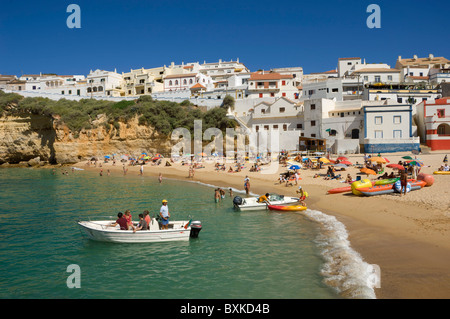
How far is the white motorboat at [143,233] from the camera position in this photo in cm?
1384

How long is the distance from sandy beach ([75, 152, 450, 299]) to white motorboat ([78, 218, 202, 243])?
7084 millimetres

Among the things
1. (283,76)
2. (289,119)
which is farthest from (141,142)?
(283,76)

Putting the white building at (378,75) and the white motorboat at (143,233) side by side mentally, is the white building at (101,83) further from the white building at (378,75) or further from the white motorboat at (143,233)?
the white motorboat at (143,233)

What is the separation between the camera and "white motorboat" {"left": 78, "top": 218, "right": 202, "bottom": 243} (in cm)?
1384

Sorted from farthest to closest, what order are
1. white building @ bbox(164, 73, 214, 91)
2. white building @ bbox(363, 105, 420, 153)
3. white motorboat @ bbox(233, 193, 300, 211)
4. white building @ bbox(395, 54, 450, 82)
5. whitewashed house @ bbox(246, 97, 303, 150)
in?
white building @ bbox(164, 73, 214, 91) < white building @ bbox(395, 54, 450, 82) < whitewashed house @ bbox(246, 97, 303, 150) < white building @ bbox(363, 105, 420, 153) < white motorboat @ bbox(233, 193, 300, 211)

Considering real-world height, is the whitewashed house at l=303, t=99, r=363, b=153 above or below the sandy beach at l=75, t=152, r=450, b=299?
above

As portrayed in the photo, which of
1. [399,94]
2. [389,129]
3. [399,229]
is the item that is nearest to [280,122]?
[389,129]

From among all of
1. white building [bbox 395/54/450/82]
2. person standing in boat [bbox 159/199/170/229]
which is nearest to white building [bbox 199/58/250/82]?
white building [bbox 395/54/450/82]

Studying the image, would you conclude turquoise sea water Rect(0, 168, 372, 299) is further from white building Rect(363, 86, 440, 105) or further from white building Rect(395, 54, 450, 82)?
white building Rect(395, 54, 450, 82)

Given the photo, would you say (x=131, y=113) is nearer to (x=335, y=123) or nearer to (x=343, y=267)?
Result: (x=335, y=123)

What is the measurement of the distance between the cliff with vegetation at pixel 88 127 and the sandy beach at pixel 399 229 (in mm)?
27770

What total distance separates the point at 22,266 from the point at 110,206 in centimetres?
969

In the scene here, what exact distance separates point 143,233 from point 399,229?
1126cm
